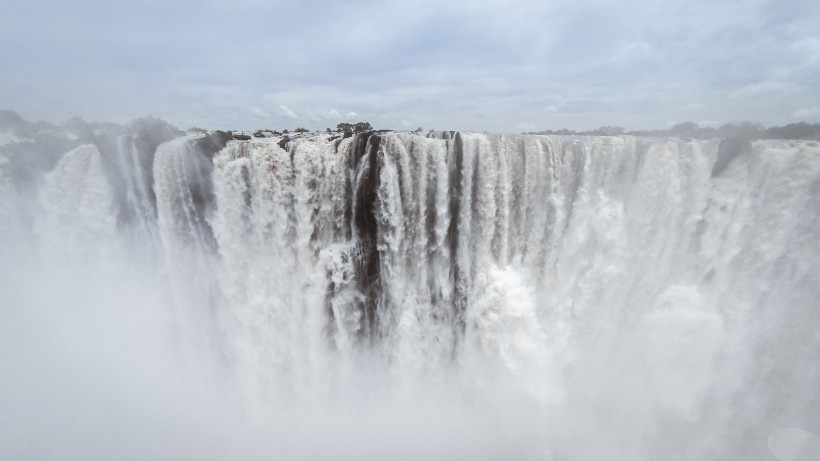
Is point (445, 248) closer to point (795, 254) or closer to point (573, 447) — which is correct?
point (573, 447)

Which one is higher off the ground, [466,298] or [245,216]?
[245,216]

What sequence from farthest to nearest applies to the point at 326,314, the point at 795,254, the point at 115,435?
the point at 326,314 → the point at 115,435 → the point at 795,254

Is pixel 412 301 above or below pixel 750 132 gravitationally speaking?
below


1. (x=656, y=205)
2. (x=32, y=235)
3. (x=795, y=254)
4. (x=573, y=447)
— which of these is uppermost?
(x=656, y=205)

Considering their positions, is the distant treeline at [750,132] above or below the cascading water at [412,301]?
above

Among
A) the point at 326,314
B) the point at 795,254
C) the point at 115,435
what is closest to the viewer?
the point at 795,254

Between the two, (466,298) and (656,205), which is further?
(466,298)

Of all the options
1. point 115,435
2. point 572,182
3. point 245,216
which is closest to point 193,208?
point 245,216

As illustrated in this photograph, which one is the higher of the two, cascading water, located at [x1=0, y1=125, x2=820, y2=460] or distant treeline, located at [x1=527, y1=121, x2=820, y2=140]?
distant treeline, located at [x1=527, y1=121, x2=820, y2=140]
